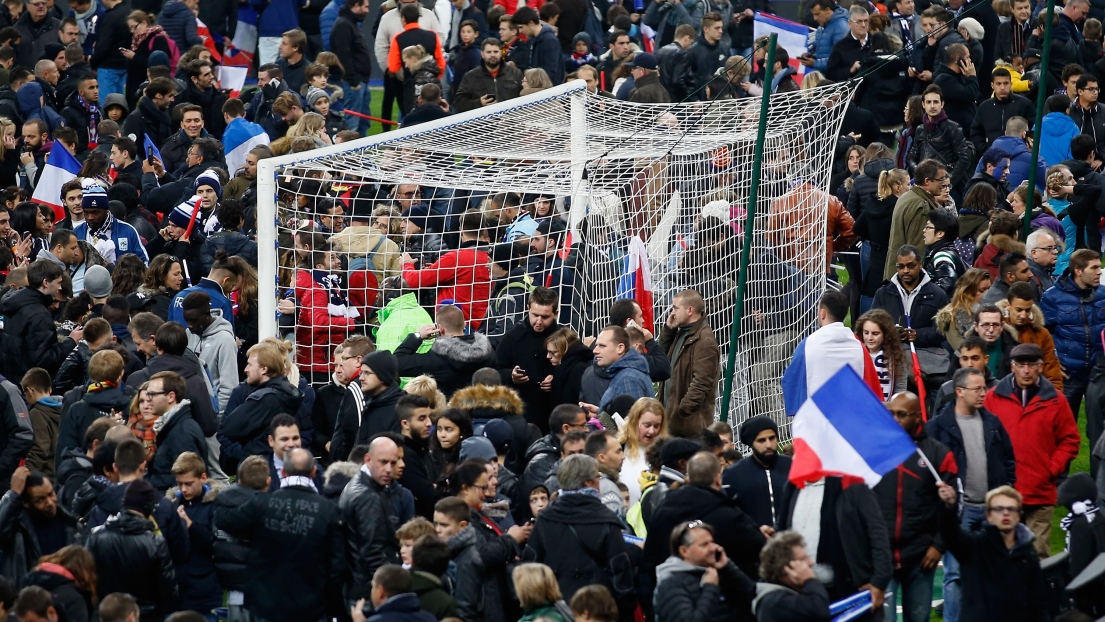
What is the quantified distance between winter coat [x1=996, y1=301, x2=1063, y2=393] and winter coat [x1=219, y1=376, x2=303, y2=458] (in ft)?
15.9

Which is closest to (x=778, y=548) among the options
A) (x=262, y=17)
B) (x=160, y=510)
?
(x=160, y=510)

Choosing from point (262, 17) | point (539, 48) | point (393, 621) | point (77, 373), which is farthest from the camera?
point (262, 17)

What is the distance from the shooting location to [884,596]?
8531 mm

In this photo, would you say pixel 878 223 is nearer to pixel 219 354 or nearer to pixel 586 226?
pixel 586 226

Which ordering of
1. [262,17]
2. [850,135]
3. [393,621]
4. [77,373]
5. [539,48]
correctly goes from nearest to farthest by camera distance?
[393,621], [77,373], [850,135], [539,48], [262,17]

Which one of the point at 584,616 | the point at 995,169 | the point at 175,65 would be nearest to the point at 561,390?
the point at 584,616

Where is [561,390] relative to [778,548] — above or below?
below

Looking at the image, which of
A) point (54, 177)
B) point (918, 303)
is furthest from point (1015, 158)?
point (54, 177)

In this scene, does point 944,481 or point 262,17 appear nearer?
point 944,481

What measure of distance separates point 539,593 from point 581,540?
566mm

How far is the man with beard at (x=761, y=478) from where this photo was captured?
8.88 meters

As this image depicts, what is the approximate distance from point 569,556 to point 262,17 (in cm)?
1566

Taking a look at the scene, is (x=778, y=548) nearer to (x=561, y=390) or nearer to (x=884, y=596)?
(x=884, y=596)

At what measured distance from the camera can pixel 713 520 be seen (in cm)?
836
